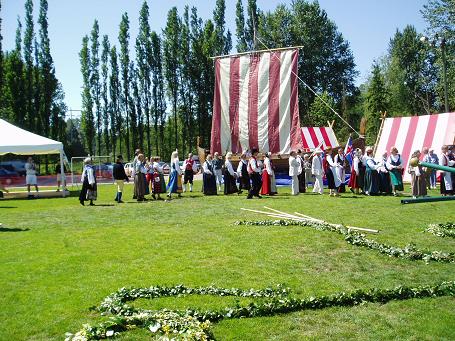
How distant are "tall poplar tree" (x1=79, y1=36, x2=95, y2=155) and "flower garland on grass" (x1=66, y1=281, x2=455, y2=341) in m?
45.9

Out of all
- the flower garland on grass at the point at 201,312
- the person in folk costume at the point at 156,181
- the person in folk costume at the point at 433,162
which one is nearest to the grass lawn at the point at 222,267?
the flower garland on grass at the point at 201,312

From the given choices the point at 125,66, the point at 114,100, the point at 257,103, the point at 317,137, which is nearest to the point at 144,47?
the point at 125,66

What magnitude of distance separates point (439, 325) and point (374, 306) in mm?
825

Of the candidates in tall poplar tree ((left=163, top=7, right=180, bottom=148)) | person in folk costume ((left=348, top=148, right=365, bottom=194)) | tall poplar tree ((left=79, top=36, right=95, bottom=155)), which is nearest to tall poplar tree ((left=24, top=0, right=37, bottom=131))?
tall poplar tree ((left=79, top=36, right=95, bottom=155))

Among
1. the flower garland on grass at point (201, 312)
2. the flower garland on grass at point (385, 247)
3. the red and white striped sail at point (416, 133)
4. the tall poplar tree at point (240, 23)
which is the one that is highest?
the tall poplar tree at point (240, 23)

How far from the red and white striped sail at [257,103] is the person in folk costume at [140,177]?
531cm

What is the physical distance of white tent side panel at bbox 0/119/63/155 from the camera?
20.4 m

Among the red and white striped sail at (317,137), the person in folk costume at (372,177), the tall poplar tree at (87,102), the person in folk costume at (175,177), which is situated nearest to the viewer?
the person in folk costume at (372,177)

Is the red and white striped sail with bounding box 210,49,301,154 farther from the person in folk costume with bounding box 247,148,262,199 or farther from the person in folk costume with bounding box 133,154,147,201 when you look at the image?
the person in folk costume with bounding box 133,154,147,201

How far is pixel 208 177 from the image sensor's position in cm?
1923

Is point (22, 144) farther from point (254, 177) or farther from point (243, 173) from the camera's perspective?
point (254, 177)

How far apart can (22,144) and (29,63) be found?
98.1ft

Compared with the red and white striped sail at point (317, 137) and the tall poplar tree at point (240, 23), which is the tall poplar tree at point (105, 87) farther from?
the red and white striped sail at point (317, 137)

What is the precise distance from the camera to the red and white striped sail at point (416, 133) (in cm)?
2028
